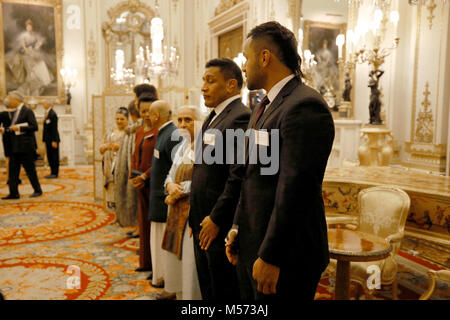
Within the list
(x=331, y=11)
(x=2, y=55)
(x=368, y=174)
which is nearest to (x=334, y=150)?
(x=331, y=11)

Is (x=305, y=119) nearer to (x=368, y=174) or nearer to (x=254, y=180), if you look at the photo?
(x=254, y=180)

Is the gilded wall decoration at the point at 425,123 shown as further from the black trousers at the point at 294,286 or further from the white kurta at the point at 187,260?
the black trousers at the point at 294,286

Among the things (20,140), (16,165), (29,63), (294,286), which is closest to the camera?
(294,286)

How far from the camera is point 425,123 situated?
5.65 meters

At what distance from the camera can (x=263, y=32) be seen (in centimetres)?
148

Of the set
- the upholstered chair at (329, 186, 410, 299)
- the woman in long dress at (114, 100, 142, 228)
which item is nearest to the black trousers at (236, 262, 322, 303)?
the upholstered chair at (329, 186, 410, 299)

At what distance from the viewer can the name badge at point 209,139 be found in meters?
2.09

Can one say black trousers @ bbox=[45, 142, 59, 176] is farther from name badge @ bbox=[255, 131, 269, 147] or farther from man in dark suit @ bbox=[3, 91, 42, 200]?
name badge @ bbox=[255, 131, 269, 147]

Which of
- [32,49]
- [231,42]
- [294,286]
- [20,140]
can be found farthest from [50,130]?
[294,286]

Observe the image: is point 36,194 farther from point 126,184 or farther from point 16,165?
point 126,184

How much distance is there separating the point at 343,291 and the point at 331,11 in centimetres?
532

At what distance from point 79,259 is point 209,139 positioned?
259cm

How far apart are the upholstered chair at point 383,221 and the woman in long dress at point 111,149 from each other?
2.87 metres

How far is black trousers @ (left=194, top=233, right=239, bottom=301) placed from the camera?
2068 mm
